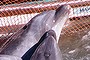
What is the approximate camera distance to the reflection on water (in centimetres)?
616

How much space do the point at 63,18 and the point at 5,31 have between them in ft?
9.97

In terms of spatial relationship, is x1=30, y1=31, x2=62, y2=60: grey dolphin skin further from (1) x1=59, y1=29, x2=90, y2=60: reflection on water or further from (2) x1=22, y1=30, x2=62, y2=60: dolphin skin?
(1) x1=59, y1=29, x2=90, y2=60: reflection on water

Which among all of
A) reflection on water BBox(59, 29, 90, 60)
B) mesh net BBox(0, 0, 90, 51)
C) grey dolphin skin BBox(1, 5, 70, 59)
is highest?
grey dolphin skin BBox(1, 5, 70, 59)

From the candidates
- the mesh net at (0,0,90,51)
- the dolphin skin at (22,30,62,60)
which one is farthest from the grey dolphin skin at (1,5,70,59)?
the mesh net at (0,0,90,51)

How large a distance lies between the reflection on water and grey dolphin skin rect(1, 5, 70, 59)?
1483mm

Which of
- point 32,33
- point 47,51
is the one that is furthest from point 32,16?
point 47,51

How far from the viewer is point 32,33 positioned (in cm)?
448

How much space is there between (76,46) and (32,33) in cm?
231

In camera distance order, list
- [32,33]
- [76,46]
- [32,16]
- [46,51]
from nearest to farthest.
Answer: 1. [46,51]
2. [32,33]
3. [76,46]
4. [32,16]

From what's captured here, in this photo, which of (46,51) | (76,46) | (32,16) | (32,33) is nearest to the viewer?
(46,51)

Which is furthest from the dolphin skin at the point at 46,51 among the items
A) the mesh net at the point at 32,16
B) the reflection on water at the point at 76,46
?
the mesh net at the point at 32,16

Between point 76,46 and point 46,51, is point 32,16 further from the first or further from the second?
point 46,51

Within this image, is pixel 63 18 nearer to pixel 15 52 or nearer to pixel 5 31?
pixel 15 52

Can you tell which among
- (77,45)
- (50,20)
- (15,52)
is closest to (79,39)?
(77,45)
